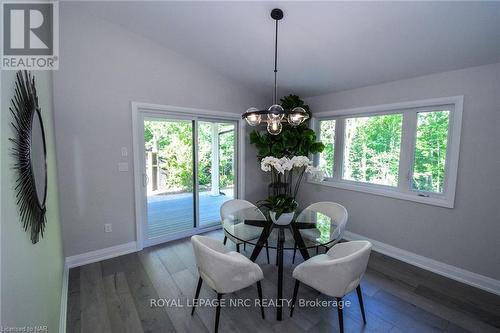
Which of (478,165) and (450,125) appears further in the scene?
(450,125)

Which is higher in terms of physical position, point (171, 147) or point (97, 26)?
point (97, 26)

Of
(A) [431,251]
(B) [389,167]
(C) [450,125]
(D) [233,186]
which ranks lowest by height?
(A) [431,251]

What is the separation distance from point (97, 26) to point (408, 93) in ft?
12.9

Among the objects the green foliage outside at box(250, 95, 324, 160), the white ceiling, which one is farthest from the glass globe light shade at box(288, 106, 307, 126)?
the green foliage outside at box(250, 95, 324, 160)

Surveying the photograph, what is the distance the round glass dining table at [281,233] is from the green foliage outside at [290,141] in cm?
139

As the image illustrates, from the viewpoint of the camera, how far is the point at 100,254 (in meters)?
2.78

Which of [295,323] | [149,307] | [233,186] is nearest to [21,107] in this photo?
[149,307]

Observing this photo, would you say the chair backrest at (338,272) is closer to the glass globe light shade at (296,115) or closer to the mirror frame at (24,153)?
the glass globe light shade at (296,115)

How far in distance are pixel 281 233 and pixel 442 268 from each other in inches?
85.1

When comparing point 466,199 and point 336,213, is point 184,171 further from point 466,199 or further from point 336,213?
point 466,199

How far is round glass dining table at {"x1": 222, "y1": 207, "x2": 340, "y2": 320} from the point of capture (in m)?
1.90

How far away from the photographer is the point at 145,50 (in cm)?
291

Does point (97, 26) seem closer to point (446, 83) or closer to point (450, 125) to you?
point (446, 83)

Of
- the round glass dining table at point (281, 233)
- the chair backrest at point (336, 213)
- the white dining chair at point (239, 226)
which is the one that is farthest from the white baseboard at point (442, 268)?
the white dining chair at point (239, 226)
